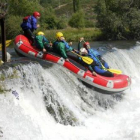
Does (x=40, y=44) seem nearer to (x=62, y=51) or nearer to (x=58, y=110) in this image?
(x=62, y=51)

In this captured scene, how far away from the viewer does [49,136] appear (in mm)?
7676

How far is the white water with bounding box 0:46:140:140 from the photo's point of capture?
24.3ft

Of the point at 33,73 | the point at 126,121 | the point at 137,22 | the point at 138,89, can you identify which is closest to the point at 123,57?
Answer: the point at 138,89

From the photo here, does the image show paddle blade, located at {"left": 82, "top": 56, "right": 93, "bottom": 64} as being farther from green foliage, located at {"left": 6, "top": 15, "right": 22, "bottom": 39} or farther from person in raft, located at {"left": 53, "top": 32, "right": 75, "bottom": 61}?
green foliage, located at {"left": 6, "top": 15, "right": 22, "bottom": 39}

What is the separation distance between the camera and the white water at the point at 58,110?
7.42 meters

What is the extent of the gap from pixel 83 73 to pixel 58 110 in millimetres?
1883

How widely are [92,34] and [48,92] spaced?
60.7 ft

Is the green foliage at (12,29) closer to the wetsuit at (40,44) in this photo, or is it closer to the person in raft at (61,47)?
the wetsuit at (40,44)

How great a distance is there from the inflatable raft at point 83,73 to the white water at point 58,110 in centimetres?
24

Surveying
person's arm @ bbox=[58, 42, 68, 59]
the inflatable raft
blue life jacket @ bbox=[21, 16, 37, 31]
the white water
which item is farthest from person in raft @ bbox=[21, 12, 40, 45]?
the white water

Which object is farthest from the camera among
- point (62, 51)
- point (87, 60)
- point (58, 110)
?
point (87, 60)

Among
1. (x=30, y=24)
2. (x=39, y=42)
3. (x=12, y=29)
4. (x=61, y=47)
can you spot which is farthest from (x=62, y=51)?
(x=12, y=29)

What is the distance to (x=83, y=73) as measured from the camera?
10.2 meters

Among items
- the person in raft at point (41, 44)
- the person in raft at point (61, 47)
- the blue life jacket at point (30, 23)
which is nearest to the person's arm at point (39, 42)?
the person in raft at point (41, 44)
